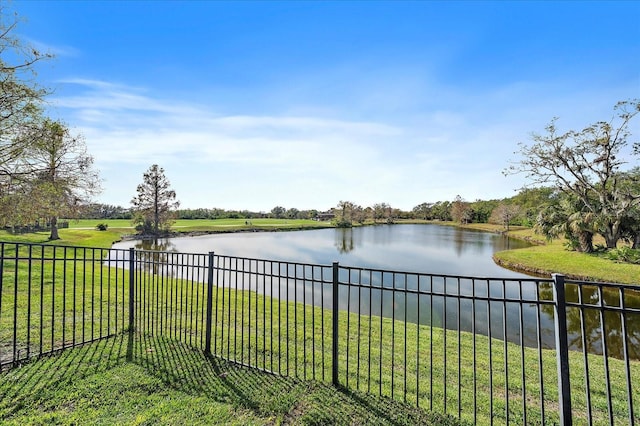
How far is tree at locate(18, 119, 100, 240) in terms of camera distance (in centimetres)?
1088

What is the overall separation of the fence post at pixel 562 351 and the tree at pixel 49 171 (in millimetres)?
13905

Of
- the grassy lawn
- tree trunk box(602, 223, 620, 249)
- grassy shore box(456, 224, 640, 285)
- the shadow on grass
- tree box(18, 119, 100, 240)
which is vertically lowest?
grassy shore box(456, 224, 640, 285)

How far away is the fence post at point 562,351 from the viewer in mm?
2406

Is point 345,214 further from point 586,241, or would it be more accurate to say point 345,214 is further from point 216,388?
point 216,388

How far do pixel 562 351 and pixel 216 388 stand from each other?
3.26 m

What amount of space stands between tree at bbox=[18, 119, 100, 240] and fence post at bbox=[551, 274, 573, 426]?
45.6ft

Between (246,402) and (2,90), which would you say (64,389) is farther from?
(2,90)

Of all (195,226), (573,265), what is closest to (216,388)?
(573,265)

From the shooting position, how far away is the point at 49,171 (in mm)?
11570

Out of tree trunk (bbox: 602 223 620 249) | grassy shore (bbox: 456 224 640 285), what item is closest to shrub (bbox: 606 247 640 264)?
grassy shore (bbox: 456 224 640 285)

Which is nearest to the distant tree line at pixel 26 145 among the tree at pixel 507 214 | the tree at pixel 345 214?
the tree at pixel 345 214

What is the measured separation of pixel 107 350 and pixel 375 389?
356cm

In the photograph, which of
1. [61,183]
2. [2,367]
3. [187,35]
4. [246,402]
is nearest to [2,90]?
[61,183]

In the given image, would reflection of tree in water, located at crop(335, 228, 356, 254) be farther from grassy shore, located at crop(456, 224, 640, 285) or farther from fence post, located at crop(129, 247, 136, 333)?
fence post, located at crop(129, 247, 136, 333)
